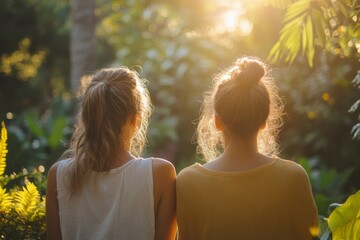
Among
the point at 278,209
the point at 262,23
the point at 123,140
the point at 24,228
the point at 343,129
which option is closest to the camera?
the point at 278,209

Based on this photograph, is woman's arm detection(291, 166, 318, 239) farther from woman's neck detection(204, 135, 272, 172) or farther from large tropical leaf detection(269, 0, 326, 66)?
large tropical leaf detection(269, 0, 326, 66)

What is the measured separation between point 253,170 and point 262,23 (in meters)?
7.14

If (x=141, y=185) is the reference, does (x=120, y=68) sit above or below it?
above

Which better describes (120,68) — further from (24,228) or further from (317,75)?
(317,75)

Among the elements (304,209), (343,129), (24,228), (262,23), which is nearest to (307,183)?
(304,209)

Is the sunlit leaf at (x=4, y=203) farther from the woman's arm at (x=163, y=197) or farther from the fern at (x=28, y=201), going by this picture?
the woman's arm at (x=163, y=197)

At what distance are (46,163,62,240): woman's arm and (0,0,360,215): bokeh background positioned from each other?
0.79m

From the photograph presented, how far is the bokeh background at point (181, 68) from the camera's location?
30.8 ft

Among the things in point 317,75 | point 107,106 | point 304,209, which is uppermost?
point 107,106

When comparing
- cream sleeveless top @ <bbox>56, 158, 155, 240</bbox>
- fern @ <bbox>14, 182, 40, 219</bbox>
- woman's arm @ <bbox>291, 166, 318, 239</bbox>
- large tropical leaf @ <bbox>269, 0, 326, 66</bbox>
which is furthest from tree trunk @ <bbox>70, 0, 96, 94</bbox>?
woman's arm @ <bbox>291, 166, 318, 239</bbox>

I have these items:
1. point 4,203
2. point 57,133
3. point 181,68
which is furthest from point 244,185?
point 181,68

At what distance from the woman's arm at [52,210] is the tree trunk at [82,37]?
19.3 ft

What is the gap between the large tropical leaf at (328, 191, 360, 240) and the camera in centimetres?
319

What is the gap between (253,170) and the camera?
3.28m
